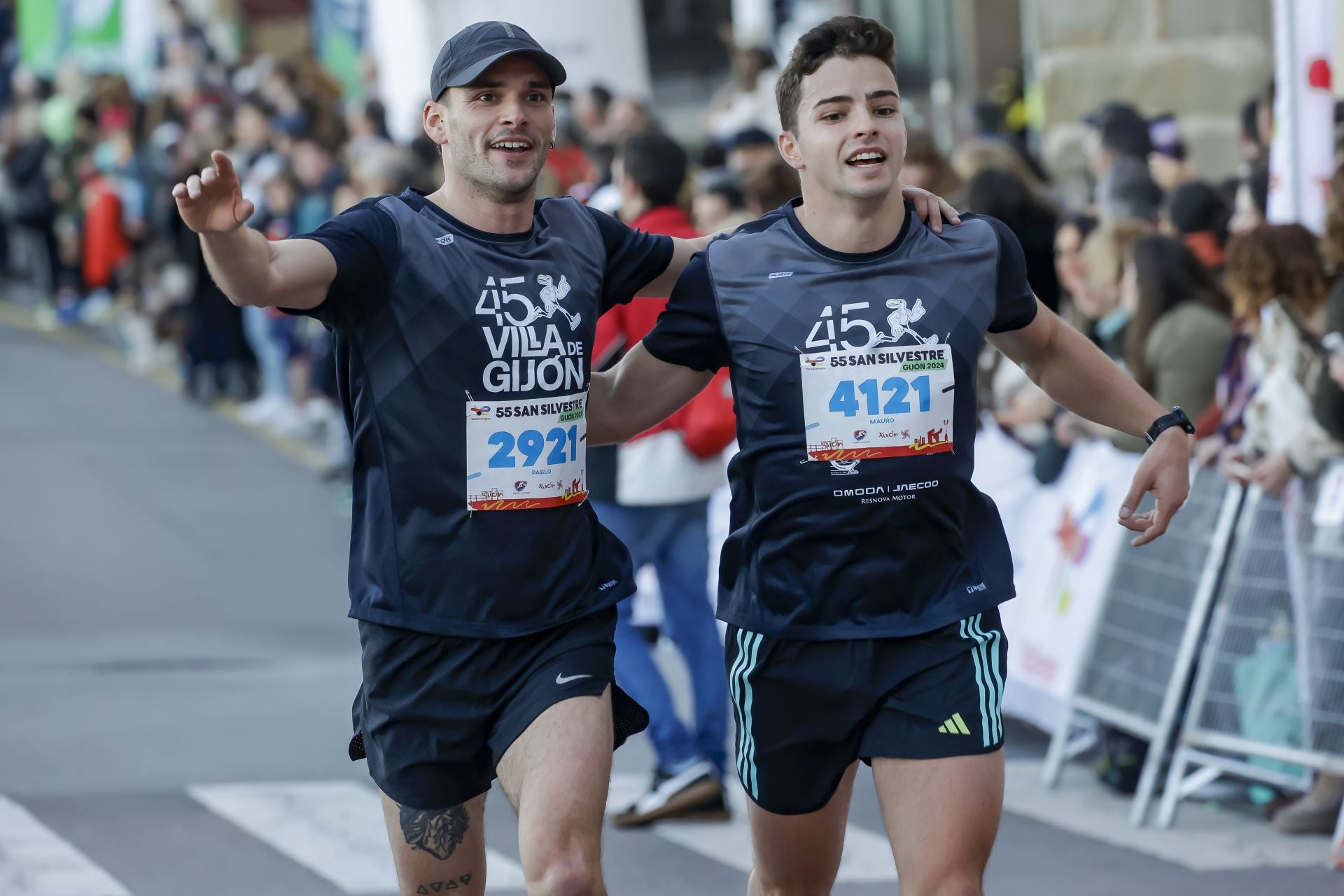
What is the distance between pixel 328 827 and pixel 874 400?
3.34 metres

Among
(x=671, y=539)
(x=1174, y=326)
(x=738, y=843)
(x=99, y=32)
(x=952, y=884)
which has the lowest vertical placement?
(x=738, y=843)

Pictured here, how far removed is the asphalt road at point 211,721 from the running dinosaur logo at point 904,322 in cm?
250

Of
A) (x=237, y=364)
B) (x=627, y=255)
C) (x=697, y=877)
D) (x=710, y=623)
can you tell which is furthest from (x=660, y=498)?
(x=237, y=364)

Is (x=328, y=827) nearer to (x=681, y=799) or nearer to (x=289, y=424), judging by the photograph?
(x=681, y=799)

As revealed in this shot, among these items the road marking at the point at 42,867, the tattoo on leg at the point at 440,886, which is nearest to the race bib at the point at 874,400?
the tattoo on leg at the point at 440,886

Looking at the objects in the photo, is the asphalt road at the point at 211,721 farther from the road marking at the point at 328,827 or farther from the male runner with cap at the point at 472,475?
the male runner with cap at the point at 472,475

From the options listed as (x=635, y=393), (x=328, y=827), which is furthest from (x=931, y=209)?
(x=328, y=827)

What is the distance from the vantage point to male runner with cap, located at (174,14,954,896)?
4.30m

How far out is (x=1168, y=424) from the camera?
15.0ft

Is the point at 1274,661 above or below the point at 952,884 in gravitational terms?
below

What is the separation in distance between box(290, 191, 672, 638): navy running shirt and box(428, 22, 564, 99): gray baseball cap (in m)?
0.28

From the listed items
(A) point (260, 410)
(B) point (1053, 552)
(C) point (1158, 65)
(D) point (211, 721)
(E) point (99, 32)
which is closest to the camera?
(B) point (1053, 552)

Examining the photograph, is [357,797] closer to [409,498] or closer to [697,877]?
[697,877]

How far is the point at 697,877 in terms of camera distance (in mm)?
6477
